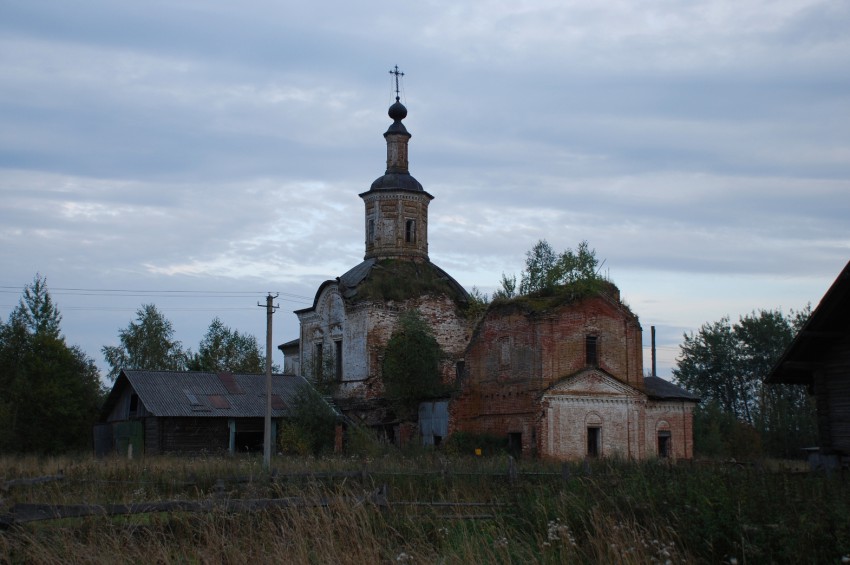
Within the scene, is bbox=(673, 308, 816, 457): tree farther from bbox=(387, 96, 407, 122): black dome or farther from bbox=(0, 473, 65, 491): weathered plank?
bbox=(0, 473, 65, 491): weathered plank

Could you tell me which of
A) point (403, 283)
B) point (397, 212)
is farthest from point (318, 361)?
point (397, 212)

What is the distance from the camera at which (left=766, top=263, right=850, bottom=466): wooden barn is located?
1261cm

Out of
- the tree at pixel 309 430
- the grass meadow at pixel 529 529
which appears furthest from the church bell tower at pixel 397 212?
the grass meadow at pixel 529 529

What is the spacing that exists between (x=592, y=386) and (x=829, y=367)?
17.6m

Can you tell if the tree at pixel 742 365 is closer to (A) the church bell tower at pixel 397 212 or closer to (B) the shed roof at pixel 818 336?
(A) the church bell tower at pixel 397 212

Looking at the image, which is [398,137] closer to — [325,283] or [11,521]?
[325,283]

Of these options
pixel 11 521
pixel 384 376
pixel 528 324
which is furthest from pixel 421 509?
pixel 384 376

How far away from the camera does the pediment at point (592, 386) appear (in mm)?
30047

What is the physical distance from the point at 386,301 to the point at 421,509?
27.2 meters

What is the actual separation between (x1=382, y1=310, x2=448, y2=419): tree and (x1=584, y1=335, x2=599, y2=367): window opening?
5912 millimetres

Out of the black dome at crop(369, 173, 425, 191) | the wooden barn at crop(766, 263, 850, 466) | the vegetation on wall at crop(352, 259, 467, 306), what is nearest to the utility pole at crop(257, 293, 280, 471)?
the vegetation on wall at crop(352, 259, 467, 306)

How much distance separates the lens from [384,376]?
35375 mm

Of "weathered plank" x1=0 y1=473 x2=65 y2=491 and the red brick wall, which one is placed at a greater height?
the red brick wall

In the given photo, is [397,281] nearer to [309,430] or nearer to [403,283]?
[403,283]
